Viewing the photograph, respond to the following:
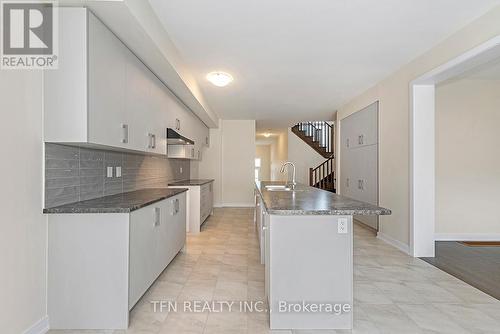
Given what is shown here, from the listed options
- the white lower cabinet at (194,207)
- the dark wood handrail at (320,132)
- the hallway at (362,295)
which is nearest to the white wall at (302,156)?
the dark wood handrail at (320,132)

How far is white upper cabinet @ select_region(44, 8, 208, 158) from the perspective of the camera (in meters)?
2.11

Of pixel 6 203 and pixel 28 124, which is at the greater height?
pixel 28 124

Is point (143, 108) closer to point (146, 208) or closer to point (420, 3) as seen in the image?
point (146, 208)

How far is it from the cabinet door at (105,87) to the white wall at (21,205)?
13.3 inches

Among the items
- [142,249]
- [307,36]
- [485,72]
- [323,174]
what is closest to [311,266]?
[142,249]

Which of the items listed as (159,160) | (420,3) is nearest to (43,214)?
(159,160)

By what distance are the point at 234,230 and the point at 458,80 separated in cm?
444

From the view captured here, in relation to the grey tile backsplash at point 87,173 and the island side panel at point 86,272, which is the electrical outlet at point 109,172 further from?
the island side panel at point 86,272

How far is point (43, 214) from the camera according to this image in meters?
2.13

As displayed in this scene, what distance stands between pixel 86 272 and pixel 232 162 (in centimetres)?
683

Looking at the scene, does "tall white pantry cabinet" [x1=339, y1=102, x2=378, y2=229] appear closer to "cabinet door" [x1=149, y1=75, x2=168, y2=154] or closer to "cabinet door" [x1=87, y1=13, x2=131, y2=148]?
"cabinet door" [x1=149, y1=75, x2=168, y2=154]

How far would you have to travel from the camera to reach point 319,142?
11336 mm

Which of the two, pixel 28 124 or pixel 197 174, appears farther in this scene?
pixel 197 174

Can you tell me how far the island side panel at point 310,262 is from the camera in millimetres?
2178
